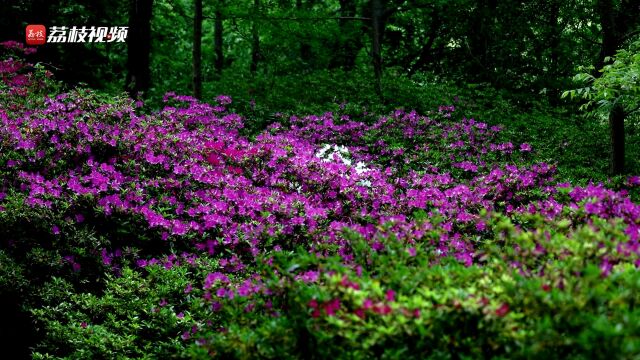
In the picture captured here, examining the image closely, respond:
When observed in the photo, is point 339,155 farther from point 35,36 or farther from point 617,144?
point 35,36

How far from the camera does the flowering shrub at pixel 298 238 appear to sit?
2.52m

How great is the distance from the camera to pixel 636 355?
2033mm

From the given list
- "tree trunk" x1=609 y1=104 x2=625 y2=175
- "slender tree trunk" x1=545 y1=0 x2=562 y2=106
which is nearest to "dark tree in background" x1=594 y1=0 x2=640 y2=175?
"tree trunk" x1=609 y1=104 x2=625 y2=175

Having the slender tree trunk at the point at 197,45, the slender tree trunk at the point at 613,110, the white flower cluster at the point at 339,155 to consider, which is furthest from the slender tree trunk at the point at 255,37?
the slender tree trunk at the point at 613,110

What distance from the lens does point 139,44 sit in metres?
10.5

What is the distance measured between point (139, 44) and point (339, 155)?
17.0 feet

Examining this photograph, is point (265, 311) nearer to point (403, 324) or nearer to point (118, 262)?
point (403, 324)

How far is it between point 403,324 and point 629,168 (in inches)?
280

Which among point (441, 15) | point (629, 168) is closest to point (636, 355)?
point (629, 168)

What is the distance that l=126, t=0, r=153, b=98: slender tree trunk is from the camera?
10.5 meters

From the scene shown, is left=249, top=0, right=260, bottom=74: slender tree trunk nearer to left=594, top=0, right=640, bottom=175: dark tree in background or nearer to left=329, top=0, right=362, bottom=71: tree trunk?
left=329, top=0, right=362, bottom=71: tree trunk

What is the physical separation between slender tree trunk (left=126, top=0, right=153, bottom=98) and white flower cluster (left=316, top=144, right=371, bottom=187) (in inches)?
174
